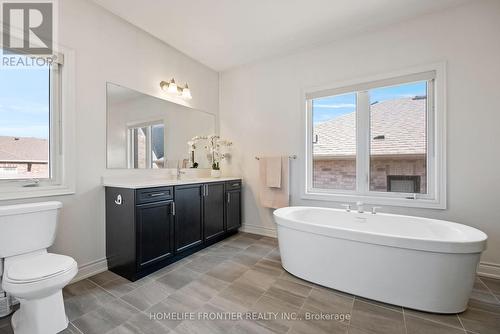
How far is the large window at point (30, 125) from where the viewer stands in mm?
1760

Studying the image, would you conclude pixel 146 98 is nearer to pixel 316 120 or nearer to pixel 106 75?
pixel 106 75

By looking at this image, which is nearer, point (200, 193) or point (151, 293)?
point (151, 293)

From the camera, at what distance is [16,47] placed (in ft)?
5.87

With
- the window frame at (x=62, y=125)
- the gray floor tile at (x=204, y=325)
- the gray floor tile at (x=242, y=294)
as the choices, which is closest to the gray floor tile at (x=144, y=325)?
the gray floor tile at (x=204, y=325)

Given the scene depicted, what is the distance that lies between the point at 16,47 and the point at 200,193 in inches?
79.7

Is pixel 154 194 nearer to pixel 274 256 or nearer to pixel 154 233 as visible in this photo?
pixel 154 233

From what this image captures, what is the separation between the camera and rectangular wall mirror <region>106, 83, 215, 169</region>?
7.68ft

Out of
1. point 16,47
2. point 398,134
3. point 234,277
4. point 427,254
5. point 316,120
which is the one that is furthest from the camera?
point 316,120

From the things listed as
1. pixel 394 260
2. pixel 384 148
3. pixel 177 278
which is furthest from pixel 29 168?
pixel 384 148

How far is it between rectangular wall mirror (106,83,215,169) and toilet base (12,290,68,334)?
49.2 inches

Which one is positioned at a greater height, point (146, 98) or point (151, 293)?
point (146, 98)

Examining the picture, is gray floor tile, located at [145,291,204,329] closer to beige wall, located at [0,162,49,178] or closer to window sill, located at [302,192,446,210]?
beige wall, located at [0,162,49,178]

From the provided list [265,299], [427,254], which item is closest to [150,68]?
[265,299]

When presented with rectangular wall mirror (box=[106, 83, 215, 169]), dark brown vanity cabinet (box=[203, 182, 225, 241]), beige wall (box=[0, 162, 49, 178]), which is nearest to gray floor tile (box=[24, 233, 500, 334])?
dark brown vanity cabinet (box=[203, 182, 225, 241])
